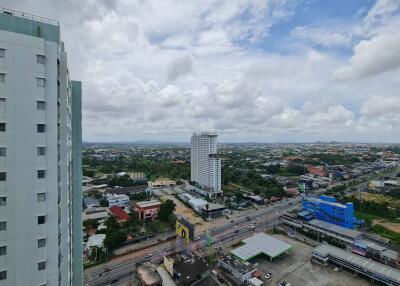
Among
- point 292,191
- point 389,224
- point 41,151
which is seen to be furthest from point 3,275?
point 292,191

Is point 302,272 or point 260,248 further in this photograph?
point 260,248

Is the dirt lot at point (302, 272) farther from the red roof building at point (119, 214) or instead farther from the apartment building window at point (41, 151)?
the apartment building window at point (41, 151)

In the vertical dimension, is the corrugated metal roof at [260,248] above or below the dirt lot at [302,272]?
above

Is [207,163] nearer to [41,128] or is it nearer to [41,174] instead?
[41,174]

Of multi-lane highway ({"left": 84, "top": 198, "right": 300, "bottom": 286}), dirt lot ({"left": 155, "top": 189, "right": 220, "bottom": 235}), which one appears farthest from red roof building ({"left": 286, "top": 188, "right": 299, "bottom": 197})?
dirt lot ({"left": 155, "top": 189, "right": 220, "bottom": 235})

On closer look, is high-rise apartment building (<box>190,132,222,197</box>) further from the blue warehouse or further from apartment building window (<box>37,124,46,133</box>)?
apartment building window (<box>37,124,46,133</box>)

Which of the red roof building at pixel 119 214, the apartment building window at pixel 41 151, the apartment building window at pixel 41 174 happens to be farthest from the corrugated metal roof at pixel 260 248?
the apartment building window at pixel 41 151

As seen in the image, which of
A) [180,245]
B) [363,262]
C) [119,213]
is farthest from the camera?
[119,213]
